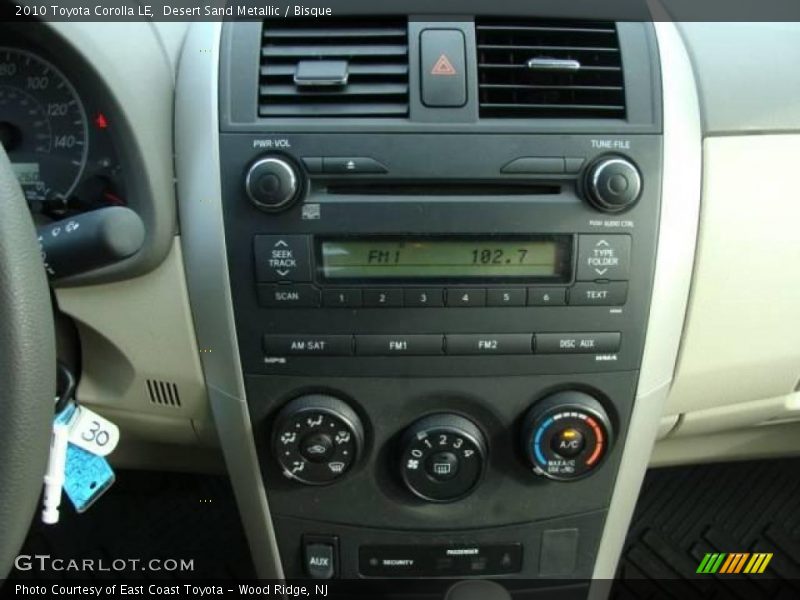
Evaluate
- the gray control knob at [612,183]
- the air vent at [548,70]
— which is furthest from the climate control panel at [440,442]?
the air vent at [548,70]

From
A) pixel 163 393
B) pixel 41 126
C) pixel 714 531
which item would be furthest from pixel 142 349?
pixel 714 531

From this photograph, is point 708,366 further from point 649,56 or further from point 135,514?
point 135,514

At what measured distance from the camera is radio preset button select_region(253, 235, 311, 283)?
1.02m

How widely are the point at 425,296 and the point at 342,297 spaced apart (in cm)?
10

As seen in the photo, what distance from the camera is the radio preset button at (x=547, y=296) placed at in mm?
1040

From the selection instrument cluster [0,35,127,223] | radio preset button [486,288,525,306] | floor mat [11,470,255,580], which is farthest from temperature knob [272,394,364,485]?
floor mat [11,470,255,580]

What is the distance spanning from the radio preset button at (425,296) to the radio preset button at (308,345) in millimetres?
86

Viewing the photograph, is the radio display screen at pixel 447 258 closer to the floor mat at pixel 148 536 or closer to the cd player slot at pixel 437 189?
the cd player slot at pixel 437 189

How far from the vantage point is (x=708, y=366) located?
1.15 metres

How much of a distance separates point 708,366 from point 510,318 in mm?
296

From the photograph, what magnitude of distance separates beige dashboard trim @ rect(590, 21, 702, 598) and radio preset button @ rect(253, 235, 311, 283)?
0.42 meters

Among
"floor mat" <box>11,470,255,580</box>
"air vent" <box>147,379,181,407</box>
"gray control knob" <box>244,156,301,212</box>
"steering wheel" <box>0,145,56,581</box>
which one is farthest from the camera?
"floor mat" <box>11,470,255,580</box>

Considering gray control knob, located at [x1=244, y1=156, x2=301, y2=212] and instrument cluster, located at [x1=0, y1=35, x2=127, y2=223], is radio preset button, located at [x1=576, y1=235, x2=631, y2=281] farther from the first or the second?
instrument cluster, located at [x1=0, y1=35, x2=127, y2=223]

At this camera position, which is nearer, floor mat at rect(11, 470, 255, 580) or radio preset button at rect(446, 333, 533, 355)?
radio preset button at rect(446, 333, 533, 355)
